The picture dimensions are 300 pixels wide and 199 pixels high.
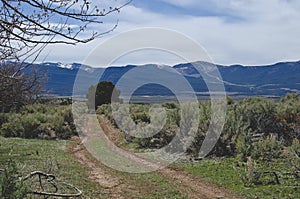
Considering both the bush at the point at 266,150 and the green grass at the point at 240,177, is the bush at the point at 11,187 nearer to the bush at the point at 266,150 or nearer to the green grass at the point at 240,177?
the green grass at the point at 240,177

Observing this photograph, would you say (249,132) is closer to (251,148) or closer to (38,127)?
(251,148)

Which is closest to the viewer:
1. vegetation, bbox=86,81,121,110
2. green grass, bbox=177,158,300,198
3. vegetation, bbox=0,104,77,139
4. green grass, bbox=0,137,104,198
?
green grass, bbox=177,158,300,198

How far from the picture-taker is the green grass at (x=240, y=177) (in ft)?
31.2

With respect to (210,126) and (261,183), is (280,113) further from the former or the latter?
(261,183)

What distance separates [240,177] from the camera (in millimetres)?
11016

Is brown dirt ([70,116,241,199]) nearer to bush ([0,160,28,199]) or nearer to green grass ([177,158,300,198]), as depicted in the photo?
green grass ([177,158,300,198])

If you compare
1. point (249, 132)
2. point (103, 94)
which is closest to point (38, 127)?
point (249, 132)

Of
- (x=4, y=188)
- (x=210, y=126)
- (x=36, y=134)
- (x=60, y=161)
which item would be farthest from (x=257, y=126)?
(x=4, y=188)

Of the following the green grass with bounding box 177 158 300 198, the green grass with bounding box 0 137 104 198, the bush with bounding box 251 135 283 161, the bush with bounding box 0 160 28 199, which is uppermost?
the bush with bounding box 0 160 28 199

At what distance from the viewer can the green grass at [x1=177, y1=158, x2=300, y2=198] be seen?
9523 mm

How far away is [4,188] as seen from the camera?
3947 mm

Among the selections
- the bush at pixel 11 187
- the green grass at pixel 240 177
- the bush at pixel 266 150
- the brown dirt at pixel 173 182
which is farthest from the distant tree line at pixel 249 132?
the bush at pixel 11 187

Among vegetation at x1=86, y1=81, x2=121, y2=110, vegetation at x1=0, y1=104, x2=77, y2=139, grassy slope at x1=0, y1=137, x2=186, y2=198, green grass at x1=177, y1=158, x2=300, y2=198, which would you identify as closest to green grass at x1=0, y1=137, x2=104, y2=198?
grassy slope at x1=0, y1=137, x2=186, y2=198

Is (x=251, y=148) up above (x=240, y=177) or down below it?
above
